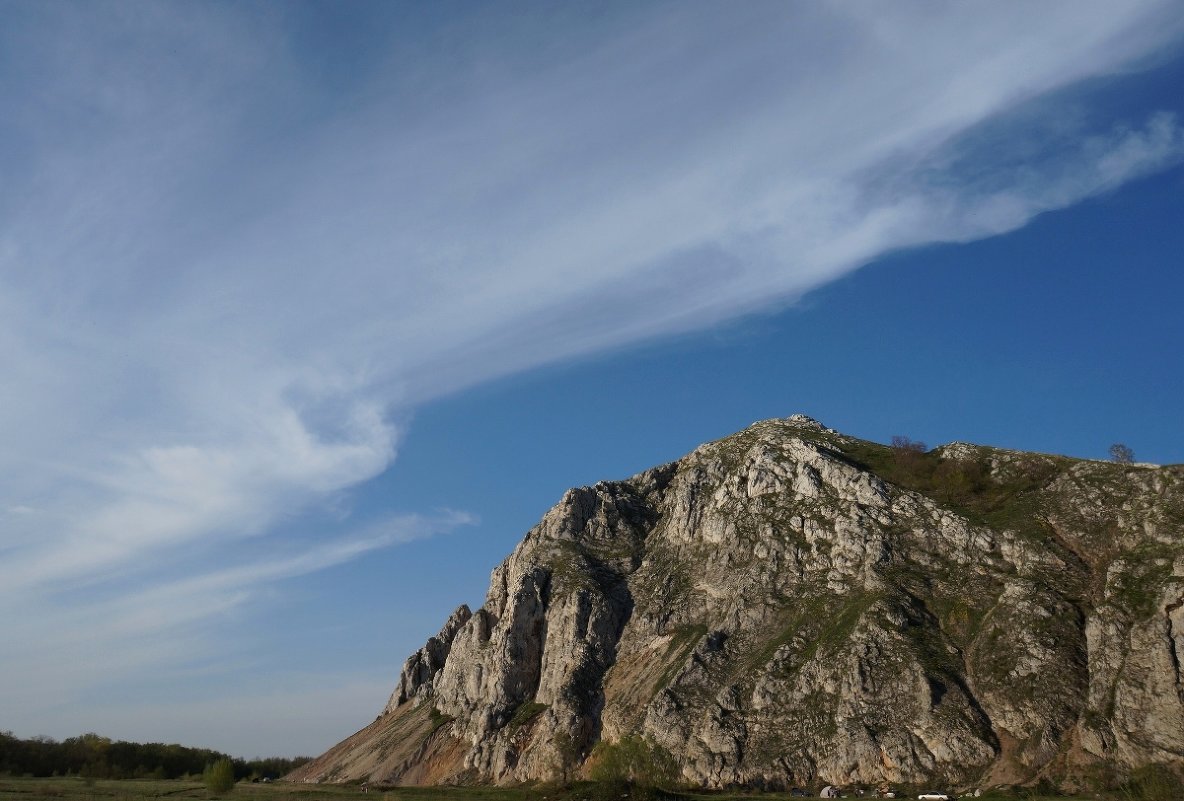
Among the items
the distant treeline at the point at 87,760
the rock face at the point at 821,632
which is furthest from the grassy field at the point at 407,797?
the distant treeline at the point at 87,760

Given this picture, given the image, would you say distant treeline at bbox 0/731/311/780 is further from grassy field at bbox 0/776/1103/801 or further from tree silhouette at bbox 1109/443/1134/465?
tree silhouette at bbox 1109/443/1134/465

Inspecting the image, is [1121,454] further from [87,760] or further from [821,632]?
[87,760]

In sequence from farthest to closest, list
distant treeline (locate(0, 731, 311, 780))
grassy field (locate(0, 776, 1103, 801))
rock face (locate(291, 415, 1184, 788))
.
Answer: distant treeline (locate(0, 731, 311, 780))
rock face (locate(291, 415, 1184, 788))
grassy field (locate(0, 776, 1103, 801))

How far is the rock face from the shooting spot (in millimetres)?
105812

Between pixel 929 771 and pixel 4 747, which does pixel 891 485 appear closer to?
pixel 929 771

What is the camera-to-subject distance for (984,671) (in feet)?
372

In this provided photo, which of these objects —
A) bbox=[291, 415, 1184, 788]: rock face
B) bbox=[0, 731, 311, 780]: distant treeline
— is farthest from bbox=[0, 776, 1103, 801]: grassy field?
bbox=[0, 731, 311, 780]: distant treeline

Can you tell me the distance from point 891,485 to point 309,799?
110545mm

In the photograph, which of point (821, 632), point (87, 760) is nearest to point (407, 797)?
point (821, 632)

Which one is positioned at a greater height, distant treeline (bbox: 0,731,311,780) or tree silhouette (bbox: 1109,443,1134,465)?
tree silhouette (bbox: 1109,443,1134,465)

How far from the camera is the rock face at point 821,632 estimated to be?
347ft

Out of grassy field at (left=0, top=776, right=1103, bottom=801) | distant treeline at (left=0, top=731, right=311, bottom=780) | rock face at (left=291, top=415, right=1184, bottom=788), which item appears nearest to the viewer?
grassy field at (left=0, top=776, right=1103, bottom=801)

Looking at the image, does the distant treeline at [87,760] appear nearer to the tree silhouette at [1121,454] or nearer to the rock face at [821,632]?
the rock face at [821,632]

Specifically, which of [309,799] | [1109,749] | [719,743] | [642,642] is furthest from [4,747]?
[1109,749]
